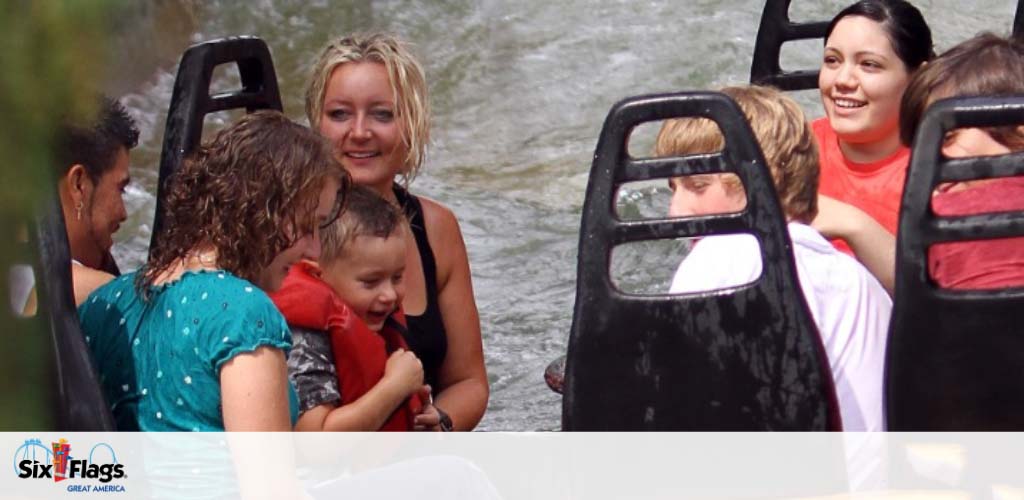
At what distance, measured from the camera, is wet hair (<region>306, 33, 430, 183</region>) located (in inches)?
117

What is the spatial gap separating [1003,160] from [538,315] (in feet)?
13.7

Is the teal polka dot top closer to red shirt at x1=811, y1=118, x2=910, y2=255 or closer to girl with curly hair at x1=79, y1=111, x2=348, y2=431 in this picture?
girl with curly hair at x1=79, y1=111, x2=348, y2=431

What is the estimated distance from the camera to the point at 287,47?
32.0ft

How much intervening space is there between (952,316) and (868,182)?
1.18 m

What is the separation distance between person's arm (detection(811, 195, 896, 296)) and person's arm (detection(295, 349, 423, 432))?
75 centimetres

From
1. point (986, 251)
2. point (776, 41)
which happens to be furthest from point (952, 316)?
point (776, 41)

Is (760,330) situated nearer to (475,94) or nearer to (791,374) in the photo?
(791,374)

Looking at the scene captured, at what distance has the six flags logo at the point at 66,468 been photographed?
170 cm

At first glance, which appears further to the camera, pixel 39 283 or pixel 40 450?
pixel 39 283

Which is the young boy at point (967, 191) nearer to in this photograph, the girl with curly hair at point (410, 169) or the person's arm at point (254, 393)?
the girl with curly hair at point (410, 169)

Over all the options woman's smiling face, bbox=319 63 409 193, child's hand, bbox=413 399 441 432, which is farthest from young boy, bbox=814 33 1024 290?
woman's smiling face, bbox=319 63 409 193

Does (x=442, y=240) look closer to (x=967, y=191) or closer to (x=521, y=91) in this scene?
(x=967, y=191)

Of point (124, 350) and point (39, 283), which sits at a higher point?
point (39, 283)

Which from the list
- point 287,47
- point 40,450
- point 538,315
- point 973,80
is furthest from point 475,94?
point 40,450
